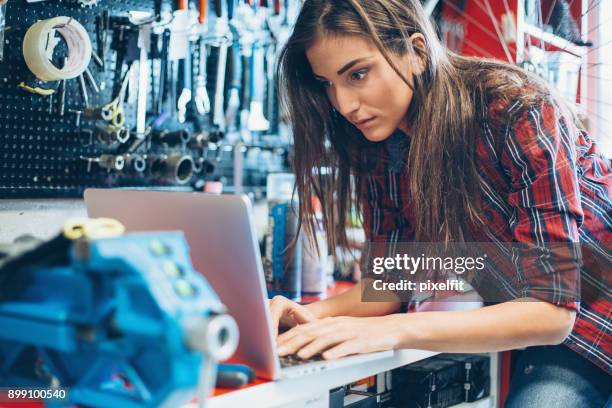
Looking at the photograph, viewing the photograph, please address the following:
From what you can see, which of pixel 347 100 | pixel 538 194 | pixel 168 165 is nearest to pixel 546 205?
pixel 538 194

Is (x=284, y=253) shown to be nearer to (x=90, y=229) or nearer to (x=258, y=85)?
(x=258, y=85)

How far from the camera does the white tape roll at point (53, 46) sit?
1457 mm

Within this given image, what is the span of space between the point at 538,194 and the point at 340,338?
0.43 meters

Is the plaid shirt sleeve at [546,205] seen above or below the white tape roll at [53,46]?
below

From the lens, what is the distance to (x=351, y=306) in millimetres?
1460

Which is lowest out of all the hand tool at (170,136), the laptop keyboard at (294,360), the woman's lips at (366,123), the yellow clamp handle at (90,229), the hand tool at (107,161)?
the laptop keyboard at (294,360)

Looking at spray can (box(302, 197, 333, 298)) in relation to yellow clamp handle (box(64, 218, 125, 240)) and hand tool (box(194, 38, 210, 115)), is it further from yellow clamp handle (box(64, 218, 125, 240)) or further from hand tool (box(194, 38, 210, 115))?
yellow clamp handle (box(64, 218, 125, 240))

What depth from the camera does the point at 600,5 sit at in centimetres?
221

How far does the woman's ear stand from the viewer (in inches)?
52.9

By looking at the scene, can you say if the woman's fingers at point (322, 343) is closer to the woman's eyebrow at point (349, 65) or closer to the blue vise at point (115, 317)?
the blue vise at point (115, 317)

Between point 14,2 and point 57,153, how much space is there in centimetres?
35

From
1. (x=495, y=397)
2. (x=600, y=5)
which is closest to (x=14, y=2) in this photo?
(x=495, y=397)

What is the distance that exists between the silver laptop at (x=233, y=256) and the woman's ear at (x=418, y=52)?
62 cm

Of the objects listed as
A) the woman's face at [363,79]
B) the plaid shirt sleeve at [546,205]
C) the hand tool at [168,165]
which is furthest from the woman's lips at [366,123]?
the hand tool at [168,165]
